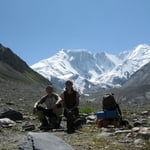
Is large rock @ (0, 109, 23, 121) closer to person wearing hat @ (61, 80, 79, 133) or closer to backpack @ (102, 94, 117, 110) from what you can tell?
person wearing hat @ (61, 80, 79, 133)

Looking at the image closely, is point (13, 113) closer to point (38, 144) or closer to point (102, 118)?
point (102, 118)

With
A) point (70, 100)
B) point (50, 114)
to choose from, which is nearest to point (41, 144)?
point (50, 114)

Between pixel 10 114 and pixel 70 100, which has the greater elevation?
pixel 70 100

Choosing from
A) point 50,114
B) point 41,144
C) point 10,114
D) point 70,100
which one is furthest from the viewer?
point 10,114

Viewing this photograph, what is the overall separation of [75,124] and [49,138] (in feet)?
15.4

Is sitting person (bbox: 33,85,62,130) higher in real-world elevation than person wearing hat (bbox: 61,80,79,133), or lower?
lower

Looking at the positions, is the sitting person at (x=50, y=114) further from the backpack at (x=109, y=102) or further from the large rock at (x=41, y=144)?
the large rock at (x=41, y=144)

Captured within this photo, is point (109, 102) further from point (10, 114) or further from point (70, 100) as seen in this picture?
point (10, 114)

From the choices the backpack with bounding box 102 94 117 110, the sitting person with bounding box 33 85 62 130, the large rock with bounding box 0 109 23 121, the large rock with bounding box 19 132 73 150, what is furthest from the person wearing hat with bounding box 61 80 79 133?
the large rock with bounding box 19 132 73 150

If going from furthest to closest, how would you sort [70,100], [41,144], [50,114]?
1. [70,100]
2. [50,114]
3. [41,144]

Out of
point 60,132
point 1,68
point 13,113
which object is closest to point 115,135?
point 60,132

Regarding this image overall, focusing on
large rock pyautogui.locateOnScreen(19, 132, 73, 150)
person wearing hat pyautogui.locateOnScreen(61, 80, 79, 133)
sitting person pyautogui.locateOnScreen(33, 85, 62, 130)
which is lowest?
large rock pyautogui.locateOnScreen(19, 132, 73, 150)

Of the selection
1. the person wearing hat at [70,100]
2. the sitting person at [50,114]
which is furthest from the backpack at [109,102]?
the sitting person at [50,114]

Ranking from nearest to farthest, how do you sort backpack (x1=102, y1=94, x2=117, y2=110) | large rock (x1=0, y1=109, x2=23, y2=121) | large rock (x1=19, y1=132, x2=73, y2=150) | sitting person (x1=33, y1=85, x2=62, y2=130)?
large rock (x1=19, y1=132, x2=73, y2=150) → sitting person (x1=33, y1=85, x2=62, y2=130) → backpack (x1=102, y1=94, x2=117, y2=110) → large rock (x1=0, y1=109, x2=23, y2=121)
